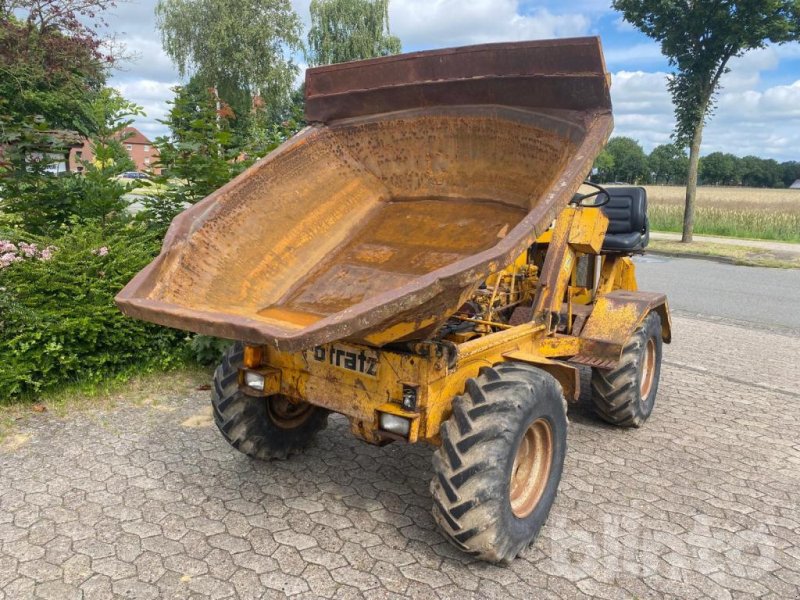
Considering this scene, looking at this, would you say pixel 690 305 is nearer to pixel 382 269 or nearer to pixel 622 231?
pixel 622 231

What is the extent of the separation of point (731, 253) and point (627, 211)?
41.1ft

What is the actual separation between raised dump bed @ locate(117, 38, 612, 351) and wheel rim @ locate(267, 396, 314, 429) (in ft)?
2.05

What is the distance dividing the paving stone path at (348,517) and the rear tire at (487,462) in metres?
0.20

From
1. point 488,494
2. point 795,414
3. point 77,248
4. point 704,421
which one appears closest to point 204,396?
point 77,248

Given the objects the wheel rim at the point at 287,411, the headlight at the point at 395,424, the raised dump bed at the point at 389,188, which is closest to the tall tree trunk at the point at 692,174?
the raised dump bed at the point at 389,188

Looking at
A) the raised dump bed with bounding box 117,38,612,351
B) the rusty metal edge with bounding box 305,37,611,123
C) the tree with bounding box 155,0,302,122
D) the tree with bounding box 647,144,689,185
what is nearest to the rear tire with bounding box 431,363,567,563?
the raised dump bed with bounding box 117,38,612,351

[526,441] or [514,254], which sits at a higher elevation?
[514,254]

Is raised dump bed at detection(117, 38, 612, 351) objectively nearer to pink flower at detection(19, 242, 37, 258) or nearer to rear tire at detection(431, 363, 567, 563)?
rear tire at detection(431, 363, 567, 563)

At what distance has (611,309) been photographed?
471 centimetres

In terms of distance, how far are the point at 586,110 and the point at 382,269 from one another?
4.65ft

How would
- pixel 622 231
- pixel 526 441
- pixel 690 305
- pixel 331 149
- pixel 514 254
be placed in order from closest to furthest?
pixel 514 254 → pixel 526 441 → pixel 331 149 → pixel 622 231 → pixel 690 305

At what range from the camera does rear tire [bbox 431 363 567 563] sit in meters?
2.81

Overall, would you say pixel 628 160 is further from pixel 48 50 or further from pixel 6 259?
pixel 6 259

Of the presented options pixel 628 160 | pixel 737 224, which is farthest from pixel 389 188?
pixel 628 160
